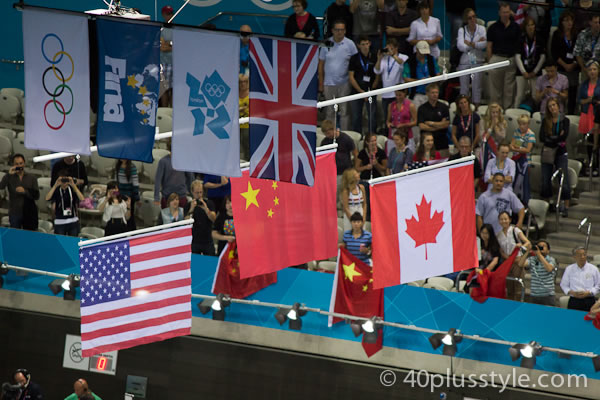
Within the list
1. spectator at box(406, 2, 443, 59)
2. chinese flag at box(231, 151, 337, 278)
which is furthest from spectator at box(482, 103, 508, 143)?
chinese flag at box(231, 151, 337, 278)

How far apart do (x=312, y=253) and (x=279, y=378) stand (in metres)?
4.37

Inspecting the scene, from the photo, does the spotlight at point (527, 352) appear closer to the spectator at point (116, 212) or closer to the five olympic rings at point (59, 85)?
the spectator at point (116, 212)

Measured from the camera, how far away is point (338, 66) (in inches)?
699

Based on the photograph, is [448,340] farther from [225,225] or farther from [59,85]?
[59,85]

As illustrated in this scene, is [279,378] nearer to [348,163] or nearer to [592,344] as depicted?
[348,163]

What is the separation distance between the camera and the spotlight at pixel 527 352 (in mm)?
14430

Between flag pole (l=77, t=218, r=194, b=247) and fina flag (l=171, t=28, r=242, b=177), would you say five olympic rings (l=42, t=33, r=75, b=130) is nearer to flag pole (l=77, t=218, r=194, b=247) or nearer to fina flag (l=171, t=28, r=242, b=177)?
fina flag (l=171, t=28, r=242, b=177)

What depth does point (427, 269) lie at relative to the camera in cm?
1273

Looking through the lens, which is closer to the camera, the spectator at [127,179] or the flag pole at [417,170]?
the flag pole at [417,170]

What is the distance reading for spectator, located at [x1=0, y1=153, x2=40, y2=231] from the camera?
680 inches

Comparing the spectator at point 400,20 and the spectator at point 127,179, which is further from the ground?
the spectator at point 400,20

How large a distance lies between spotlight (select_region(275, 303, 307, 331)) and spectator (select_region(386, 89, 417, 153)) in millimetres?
3111

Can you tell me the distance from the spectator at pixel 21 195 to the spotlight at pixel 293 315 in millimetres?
4574

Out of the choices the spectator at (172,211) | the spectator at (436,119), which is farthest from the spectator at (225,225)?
the spectator at (436,119)
